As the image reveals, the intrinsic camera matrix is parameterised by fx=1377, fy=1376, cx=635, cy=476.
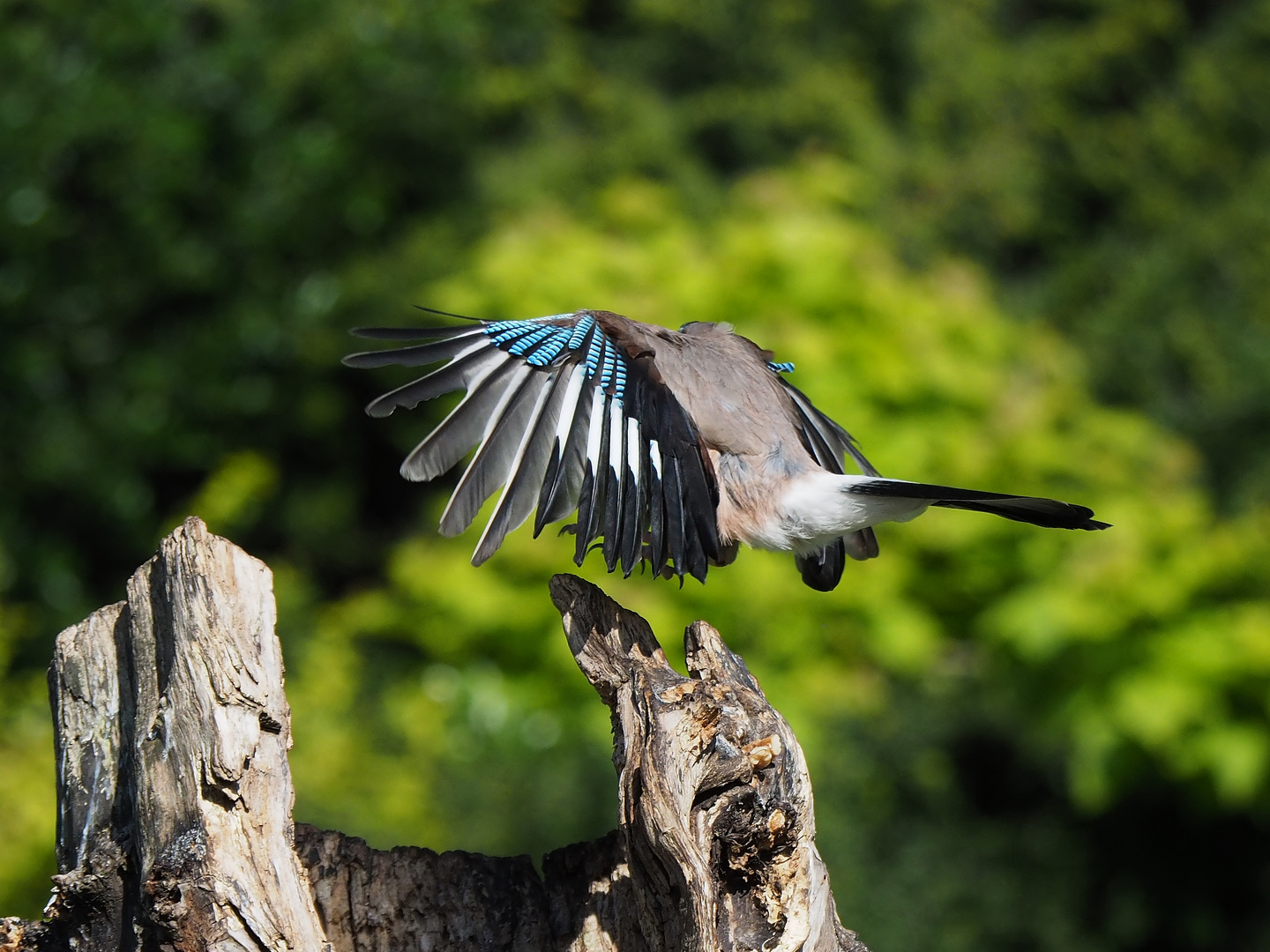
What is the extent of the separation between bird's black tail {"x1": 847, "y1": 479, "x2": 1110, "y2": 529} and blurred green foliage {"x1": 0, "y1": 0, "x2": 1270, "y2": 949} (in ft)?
8.35

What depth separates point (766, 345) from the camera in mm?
7172

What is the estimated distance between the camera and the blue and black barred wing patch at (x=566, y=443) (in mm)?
2943

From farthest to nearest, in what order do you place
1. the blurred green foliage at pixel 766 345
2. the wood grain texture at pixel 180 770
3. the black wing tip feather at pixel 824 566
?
the blurred green foliage at pixel 766 345
the black wing tip feather at pixel 824 566
the wood grain texture at pixel 180 770

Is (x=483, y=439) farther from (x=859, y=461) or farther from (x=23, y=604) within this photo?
(x=23, y=604)

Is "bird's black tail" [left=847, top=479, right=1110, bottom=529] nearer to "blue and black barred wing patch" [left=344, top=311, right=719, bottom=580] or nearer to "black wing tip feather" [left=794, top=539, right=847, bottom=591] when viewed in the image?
"blue and black barred wing patch" [left=344, top=311, right=719, bottom=580]

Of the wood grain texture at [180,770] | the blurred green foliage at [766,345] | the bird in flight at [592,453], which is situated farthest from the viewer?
the blurred green foliage at [766,345]

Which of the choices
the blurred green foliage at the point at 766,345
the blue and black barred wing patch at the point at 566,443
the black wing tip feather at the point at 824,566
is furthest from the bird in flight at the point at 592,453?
the blurred green foliage at the point at 766,345

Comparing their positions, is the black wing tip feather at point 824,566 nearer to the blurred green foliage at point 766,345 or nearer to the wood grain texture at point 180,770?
the wood grain texture at point 180,770

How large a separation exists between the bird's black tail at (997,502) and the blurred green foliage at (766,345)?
8.35 feet

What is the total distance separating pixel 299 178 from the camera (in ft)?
27.6

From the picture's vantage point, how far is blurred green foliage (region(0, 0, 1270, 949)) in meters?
6.18

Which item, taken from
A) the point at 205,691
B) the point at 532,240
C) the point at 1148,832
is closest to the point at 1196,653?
the point at 1148,832

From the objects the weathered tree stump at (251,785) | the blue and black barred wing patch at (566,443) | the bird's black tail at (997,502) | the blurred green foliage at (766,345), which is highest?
the blurred green foliage at (766,345)

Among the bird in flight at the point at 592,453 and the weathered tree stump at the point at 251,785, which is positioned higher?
the bird in flight at the point at 592,453
